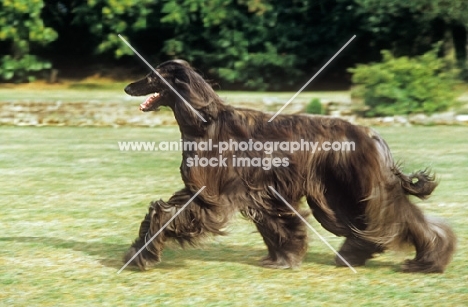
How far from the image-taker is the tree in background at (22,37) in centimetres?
2455

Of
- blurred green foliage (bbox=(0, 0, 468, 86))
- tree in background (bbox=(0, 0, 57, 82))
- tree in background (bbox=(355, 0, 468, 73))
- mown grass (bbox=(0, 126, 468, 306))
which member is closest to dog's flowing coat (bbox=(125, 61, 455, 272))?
mown grass (bbox=(0, 126, 468, 306))

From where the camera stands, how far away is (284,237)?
6137mm

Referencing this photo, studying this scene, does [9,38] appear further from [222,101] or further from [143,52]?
[222,101]

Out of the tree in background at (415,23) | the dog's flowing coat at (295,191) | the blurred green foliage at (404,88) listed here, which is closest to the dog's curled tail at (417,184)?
the dog's flowing coat at (295,191)

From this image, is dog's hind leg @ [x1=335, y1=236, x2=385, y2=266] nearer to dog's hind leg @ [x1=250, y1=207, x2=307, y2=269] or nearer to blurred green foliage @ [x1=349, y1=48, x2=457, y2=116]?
dog's hind leg @ [x1=250, y1=207, x2=307, y2=269]

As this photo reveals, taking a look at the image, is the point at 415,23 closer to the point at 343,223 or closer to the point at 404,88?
the point at 404,88

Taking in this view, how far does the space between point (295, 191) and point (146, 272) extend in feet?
3.85

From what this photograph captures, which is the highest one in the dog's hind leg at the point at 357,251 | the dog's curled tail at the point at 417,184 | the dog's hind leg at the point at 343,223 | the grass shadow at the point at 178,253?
the dog's curled tail at the point at 417,184

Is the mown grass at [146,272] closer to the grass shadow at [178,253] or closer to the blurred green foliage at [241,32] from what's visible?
the grass shadow at [178,253]

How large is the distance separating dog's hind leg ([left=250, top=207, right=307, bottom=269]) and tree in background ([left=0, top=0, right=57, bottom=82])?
19.6m

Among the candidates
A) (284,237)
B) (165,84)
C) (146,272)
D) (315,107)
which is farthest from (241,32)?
(146,272)

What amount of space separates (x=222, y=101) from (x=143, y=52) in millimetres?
21160

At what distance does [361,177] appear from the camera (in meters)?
5.86

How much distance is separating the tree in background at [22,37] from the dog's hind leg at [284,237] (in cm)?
1957
